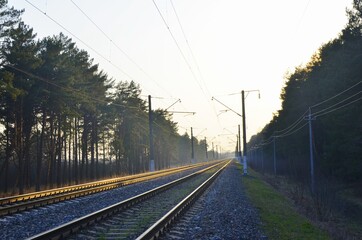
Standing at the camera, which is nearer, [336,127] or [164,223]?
[164,223]

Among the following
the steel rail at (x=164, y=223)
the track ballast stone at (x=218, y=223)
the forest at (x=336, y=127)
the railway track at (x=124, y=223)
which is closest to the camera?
the steel rail at (x=164, y=223)

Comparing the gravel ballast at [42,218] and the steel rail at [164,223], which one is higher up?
the steel rail at [164,223]

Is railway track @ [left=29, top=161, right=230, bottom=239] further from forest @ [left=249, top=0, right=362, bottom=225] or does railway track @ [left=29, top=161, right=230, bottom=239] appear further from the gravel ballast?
forest @ [left=249, top=0, right=362, bottom=225]

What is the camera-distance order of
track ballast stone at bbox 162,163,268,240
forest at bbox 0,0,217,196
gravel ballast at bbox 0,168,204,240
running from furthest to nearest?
forest at bbox 0,0,217,196 < gravel ballast at bbox 0,168,204,240 < track ballast stone at bbox 162,163,268,240

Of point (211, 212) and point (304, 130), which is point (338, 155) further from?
point (211, 212)

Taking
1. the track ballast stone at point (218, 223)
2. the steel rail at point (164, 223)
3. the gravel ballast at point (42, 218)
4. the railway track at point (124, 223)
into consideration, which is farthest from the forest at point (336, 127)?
the gravel ballast at point (42, 218)

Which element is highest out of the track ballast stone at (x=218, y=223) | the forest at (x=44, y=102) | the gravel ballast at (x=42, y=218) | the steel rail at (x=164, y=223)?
the forest at (x=44, y=102)

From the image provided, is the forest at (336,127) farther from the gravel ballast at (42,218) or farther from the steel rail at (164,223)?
the gravel ballast at (42,218)

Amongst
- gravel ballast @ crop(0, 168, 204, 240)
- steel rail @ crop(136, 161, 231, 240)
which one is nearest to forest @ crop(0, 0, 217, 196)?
gravel ballast @ crop(0, 168, 204, 240)

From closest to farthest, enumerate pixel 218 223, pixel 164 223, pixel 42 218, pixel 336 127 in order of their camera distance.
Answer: pixel 164 223 < pixel 218 223 < pixel 42 218 < pixel 336 127

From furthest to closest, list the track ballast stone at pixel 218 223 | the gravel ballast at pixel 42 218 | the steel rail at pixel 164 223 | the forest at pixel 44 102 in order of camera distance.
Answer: the forest at pixel 44 102 → the gravel ballast at pixel 42 218 → the track ballast stone at pixel 218 223 → the steel rail at pixel 164 223

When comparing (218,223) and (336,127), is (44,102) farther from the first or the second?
(218,223)

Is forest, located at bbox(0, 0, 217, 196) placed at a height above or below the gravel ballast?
above

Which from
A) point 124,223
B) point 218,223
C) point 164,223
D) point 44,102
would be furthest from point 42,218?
point 44,102
